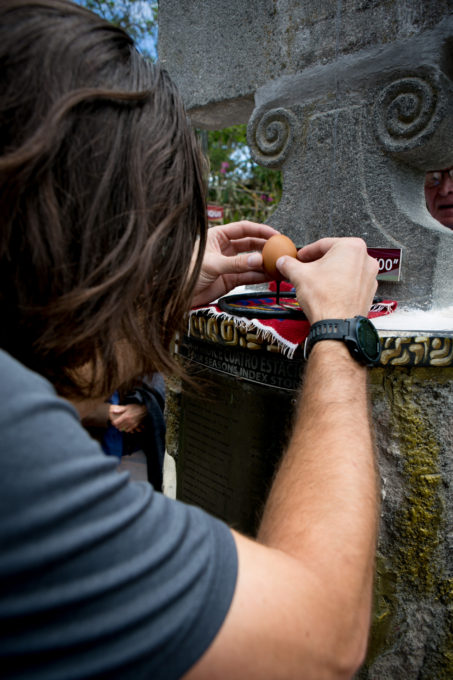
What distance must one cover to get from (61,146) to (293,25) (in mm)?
1125

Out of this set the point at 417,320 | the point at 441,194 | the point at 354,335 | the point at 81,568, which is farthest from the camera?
the point at 441,194

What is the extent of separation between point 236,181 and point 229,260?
5.65 metres

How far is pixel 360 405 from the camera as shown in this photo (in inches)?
30.4

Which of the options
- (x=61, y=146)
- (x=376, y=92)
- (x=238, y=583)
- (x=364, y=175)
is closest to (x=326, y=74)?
(x=376, y=92)

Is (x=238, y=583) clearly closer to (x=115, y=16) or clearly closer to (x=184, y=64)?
(x=184, y=64)

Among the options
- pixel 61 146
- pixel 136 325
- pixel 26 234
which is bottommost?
pixel 136 325

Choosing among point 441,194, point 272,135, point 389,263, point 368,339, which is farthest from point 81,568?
point 441,194

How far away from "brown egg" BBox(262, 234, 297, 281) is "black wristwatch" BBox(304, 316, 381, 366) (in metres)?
0.24

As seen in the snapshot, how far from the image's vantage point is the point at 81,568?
16.8 inches

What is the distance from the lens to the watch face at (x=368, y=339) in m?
0.83

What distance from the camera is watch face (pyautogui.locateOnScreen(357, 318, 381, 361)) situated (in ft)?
2.71

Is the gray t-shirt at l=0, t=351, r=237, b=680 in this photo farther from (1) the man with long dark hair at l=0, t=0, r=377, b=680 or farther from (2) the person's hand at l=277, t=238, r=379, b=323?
(2) the person's hand at l=277, t=238, r=379, b=323

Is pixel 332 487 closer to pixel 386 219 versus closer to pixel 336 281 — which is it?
pixel 336 281

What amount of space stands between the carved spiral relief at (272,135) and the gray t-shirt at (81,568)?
121 centimetres
